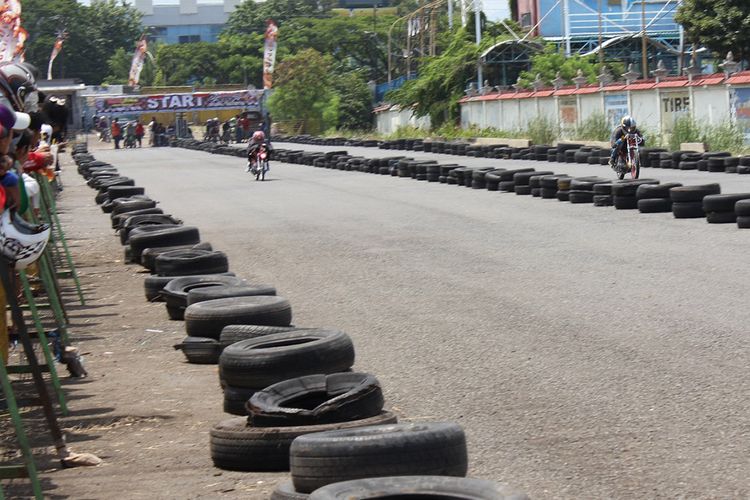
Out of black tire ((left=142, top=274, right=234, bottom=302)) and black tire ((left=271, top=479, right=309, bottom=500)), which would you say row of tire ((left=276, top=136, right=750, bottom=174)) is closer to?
black tire ((left=142, top=274, right=234, bottom=302))

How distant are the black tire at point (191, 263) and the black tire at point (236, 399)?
466 cm

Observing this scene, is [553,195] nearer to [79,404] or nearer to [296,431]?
[79,404]

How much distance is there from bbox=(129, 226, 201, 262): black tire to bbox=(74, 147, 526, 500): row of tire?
127 inches

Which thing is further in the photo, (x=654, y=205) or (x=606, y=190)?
(x=606, y=190)

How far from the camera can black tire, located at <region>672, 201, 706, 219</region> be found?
1725 centimetres

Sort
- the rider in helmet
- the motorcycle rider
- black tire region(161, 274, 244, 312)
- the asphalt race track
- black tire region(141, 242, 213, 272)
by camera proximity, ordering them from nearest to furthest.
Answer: the asphalt race track < black tire region(161, 274, 244, 312) < black tire region(141, 242, 213, 272) < the rider in helmet < the motorcycle rider

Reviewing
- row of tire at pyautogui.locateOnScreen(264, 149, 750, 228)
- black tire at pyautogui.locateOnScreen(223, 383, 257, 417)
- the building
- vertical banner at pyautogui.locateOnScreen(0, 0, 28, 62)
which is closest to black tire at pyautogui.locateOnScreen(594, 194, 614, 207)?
row of tire at pyautogui.locateOnScreen(264, 149, 750, 228)

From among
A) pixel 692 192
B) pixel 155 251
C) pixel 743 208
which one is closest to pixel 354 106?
pixel 692 192

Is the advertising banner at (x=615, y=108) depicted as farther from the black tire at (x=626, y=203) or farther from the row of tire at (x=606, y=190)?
the black tire at (x=626, y=203)

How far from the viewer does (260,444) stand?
566 cm

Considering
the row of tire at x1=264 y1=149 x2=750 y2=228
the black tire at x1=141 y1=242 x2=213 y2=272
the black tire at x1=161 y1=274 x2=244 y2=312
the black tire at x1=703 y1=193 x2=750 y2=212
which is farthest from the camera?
the row of tire at x1=264 y1=149 x2=750 y2=228

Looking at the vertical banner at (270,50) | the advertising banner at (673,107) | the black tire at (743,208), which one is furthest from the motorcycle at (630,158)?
the vertical banner at (270,50)

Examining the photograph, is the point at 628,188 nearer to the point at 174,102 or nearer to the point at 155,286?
the point at 155,286

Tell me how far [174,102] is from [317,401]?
7250 cm
